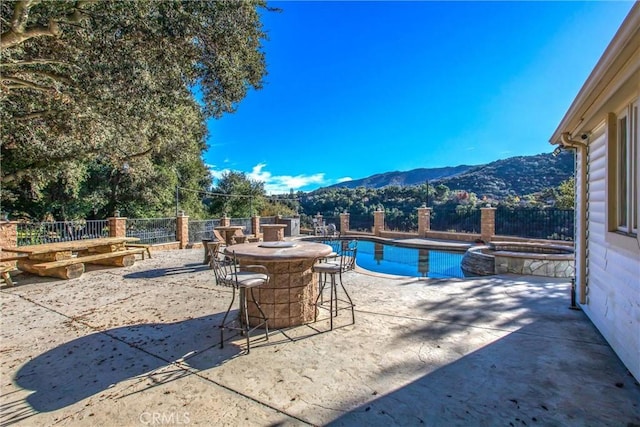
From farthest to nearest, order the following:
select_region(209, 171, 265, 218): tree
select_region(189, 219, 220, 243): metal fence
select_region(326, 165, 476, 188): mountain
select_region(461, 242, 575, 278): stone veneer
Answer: select_region(326, 165, 476, 188): mountain → select_region(209, 171, 265, 218): tree → select_region(189, 219, 220, 243): metal fence → select_region(461, 242, 575, 278): stone veneer

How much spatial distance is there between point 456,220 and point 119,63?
14.2 meters

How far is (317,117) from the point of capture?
19.3 metres

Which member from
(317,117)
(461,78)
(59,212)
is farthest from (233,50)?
(59,212)

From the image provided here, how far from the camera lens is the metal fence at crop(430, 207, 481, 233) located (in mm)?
13820

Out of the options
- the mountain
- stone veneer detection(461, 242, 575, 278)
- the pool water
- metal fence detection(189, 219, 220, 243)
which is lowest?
the pool water

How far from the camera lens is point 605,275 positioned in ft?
10.4

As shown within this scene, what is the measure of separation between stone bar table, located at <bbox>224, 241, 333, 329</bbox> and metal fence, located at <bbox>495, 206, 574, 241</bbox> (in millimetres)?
10704

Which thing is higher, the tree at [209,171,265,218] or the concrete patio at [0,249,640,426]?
the tree at [209,171,265,218]

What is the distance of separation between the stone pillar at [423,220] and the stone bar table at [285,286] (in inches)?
475

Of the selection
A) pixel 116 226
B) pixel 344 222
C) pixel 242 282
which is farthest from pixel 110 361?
pixel 344 222

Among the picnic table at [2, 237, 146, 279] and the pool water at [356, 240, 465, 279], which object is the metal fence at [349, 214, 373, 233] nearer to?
the pool water at [356, 240, 465, 279]

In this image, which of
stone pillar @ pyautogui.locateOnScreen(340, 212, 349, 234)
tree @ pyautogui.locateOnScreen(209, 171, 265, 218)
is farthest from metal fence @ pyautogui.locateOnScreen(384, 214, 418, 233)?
tree @ pyautogui.locateOnScreen(209, 171, 265, 218)

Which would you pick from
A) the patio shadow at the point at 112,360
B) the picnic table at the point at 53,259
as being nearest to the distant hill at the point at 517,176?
the patio shadow at the point at 112,360

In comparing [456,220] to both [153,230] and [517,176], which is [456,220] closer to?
[153,230]
